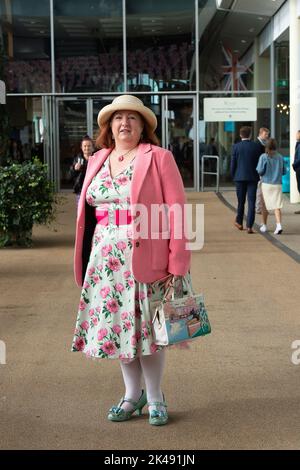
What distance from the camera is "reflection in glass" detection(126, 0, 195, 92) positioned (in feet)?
86.5

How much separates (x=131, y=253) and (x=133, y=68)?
22.2 meters

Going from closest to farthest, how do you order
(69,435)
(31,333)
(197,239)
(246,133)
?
(69,435), (31,333), (197,239), (246,133)

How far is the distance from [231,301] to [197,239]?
5.74 metres

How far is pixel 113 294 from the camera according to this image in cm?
492

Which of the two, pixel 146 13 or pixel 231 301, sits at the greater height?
pixel 146 13

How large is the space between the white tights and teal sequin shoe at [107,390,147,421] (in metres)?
0.02

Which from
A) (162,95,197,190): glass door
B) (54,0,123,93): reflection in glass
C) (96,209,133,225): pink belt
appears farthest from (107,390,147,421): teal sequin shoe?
(54,0,123,93): reflection in glass

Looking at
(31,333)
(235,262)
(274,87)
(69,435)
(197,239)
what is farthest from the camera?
(274,87)

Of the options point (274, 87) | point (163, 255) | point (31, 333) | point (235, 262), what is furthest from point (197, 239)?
point (274, 87)

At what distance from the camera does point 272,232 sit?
599 inches

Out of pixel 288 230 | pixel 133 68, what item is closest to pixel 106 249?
pixel 288 230

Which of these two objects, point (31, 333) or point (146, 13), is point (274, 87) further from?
point (31, 333)

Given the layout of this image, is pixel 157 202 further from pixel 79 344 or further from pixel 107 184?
pixel 79 344

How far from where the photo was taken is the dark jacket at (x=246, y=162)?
15.2 metres
